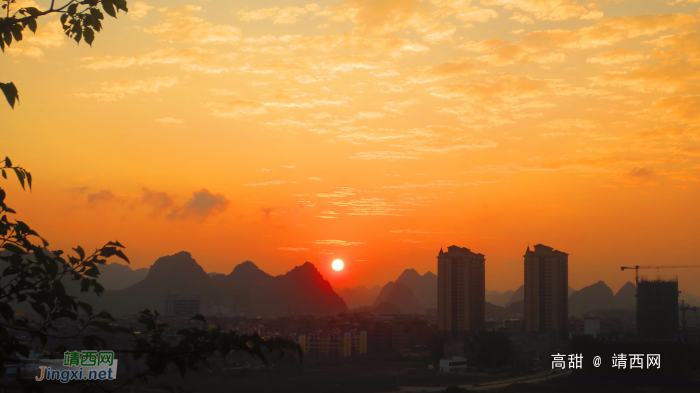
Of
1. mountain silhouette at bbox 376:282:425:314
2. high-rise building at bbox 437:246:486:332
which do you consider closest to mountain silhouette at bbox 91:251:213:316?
high-rise building at bbox 437:246:486:332

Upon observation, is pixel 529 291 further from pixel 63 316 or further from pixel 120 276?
pixel 120 276

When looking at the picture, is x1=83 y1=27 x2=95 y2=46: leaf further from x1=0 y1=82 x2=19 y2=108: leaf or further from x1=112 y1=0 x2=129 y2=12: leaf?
x1=0 y1=82 x2=19 y2=108: leaf

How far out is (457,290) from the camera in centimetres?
5797

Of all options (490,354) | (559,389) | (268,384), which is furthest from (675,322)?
(268,384)

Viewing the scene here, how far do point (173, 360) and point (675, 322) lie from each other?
63.1m

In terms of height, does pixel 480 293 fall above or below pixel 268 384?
above

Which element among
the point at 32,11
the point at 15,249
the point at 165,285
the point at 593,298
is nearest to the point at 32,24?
the point at 32,11

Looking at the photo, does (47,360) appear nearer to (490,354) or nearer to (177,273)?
(490,354)

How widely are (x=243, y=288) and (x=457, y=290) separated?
276 ft

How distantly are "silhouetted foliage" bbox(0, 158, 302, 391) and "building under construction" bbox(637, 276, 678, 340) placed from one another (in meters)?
60.5

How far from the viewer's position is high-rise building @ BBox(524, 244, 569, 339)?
56.6m

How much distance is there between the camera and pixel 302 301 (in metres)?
134

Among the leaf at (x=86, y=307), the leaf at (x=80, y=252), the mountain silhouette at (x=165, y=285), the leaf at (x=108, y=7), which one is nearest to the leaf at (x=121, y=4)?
the leaf at (x=108, y=7)

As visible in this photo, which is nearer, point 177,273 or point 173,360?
point 173,360
